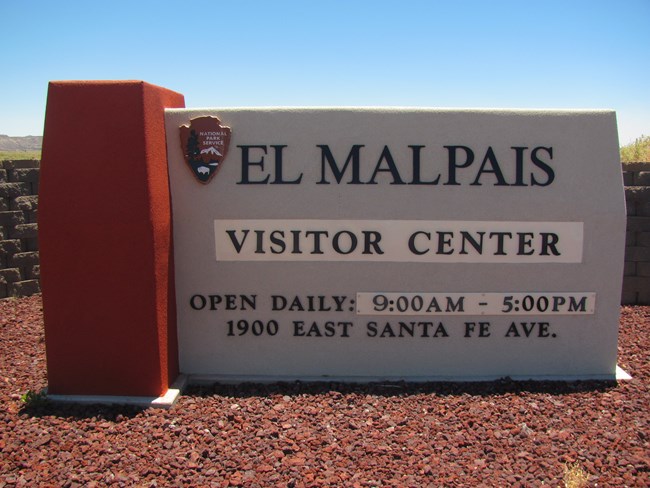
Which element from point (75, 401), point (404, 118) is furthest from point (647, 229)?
point (75, 401)

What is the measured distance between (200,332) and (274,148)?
1733mm

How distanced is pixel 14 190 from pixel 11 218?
388 millimetres

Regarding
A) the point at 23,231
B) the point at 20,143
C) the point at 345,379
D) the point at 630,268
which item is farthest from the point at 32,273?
the point at 20,143

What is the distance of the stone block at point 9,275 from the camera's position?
7.06 metres

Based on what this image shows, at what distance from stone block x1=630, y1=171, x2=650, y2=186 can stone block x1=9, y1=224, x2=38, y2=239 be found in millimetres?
8386

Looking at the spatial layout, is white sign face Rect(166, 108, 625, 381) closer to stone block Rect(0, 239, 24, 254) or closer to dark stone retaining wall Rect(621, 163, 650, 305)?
dark stone retaining wall Rect(621, 163, 650, 305)

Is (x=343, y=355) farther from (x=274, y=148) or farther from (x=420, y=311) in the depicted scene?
(x=274, y=148)

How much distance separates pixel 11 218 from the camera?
23.1 ft

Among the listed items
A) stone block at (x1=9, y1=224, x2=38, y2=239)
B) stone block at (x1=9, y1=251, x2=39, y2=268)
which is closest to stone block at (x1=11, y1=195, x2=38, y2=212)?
stone block at (x1=9, y1=224, x2=38, y2=239)

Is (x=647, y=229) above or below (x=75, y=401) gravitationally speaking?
above

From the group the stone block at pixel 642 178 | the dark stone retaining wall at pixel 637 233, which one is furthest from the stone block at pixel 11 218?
the stone block at pixel 642 178

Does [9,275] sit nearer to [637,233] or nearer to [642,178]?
[637,233]

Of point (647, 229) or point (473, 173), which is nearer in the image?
point (473, 173)

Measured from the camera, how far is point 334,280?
4441 mm
